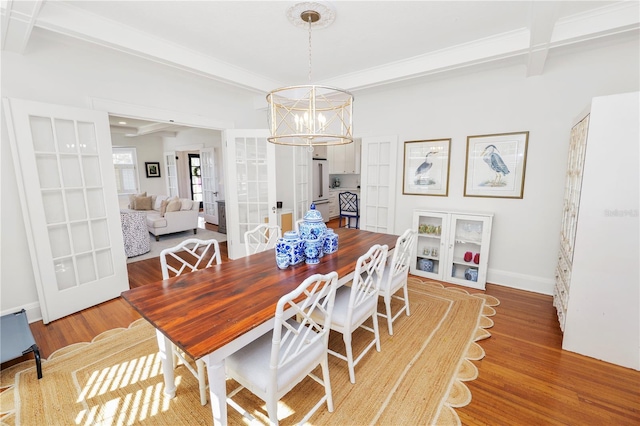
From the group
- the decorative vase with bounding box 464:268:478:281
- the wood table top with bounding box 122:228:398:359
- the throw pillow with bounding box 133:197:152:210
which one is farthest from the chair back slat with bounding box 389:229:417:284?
the throw pillow with bounding box 133:197:152:210

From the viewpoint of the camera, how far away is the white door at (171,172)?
27.9 ft

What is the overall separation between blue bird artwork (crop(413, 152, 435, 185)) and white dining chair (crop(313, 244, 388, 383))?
80.7 inches

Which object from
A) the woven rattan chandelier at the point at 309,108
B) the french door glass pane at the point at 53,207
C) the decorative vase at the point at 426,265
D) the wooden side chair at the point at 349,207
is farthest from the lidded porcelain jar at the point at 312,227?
the wooden side chair at the point at 349,207

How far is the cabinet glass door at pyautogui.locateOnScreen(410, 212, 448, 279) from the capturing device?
3.57m

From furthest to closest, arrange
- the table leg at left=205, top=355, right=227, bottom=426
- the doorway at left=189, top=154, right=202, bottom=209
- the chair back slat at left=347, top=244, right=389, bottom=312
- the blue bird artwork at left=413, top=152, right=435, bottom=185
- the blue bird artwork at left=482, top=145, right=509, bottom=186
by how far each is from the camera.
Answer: the doorway at left=189, top=154, right=202, bottom=209 → the blue bird artwork at left=413, top=152, right=435, bottom=185 → the blue bird artwork at left=482, top=145, right=509, bottom=186 → the chair back slat at left=347, top=244, right=389, bottom=312 → the table leg at left=205, top=355, right=227, bottom=426

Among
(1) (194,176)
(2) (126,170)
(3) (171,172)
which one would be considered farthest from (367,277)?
(2) (126,170)

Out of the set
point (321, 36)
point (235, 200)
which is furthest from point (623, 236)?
point (235, 200)

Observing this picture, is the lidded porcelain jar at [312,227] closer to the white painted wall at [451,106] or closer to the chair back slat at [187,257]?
the chair back slat at [187,257]

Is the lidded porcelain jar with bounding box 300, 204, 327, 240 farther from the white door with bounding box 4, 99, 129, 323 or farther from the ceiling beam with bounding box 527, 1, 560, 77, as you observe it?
the white door with bounding box 4, 99, 129, 323

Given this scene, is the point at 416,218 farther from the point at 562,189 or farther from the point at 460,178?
the point at 562,189

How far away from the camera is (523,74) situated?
3.01 meters

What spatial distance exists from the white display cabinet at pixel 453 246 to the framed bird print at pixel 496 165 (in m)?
0.37

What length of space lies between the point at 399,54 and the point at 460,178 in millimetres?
1671

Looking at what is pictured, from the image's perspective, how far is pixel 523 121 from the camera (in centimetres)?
308
